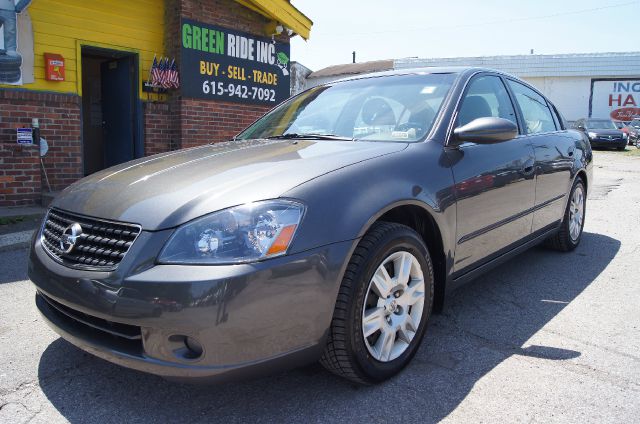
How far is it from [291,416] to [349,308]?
52 centimetres

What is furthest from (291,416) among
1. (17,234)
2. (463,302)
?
(17,234)

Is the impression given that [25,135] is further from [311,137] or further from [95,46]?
[311,137]

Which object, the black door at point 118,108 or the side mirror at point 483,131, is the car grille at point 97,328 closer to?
the side mirror at point 483,131

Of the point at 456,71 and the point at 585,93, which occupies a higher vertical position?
the point at 585,93

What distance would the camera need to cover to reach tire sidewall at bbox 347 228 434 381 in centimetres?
221

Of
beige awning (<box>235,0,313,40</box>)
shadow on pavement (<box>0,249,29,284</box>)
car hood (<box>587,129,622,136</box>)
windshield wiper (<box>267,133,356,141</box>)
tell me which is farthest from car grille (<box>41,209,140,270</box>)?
car hood (<box>587,129,622,136</box>)

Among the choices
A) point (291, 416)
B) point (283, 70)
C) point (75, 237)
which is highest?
point (283, 70)

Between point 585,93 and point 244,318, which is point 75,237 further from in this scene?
point 585,93

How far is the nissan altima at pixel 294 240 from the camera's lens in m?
1.92

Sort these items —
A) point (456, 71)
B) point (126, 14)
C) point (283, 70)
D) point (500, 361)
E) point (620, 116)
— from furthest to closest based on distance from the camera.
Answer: point (620, 116) < point (283, 70) < point (126, 14) < point (456, 71) < point (500, 361)

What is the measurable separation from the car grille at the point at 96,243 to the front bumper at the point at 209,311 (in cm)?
6

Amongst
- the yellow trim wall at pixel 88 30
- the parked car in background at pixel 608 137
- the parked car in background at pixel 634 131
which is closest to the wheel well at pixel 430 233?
the yellow trim wall at pixel 88 30

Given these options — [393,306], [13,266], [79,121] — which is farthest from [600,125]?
[13,266]

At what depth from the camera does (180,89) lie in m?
8.12
